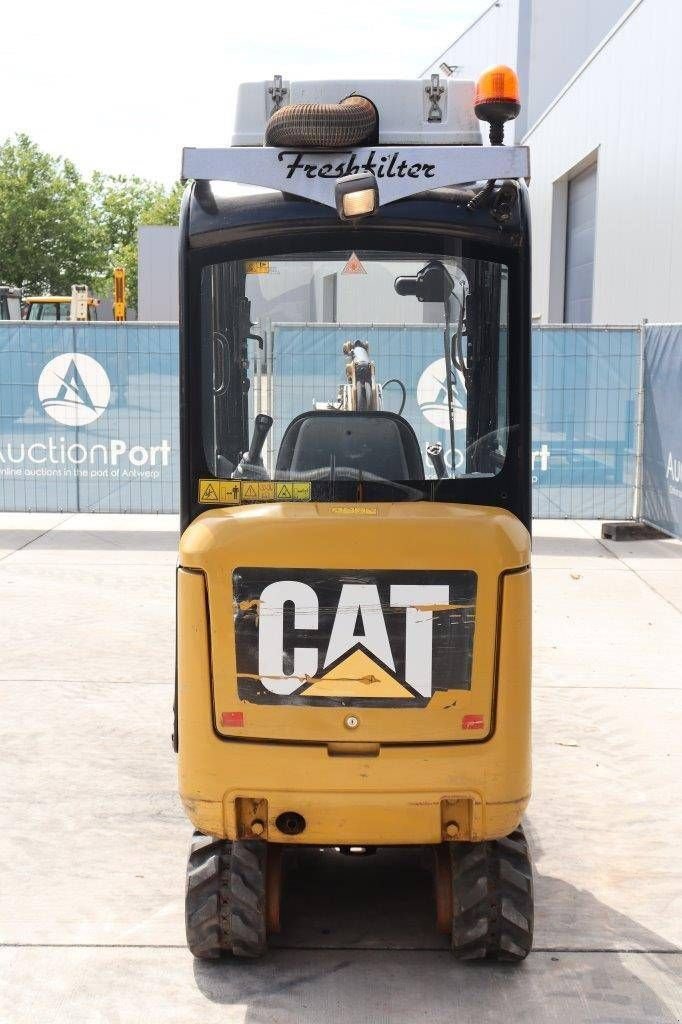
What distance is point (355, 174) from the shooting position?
3910 millimetres

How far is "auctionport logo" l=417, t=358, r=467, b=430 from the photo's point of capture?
14.1 ft

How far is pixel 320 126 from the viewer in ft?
13.1

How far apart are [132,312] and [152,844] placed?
215ft

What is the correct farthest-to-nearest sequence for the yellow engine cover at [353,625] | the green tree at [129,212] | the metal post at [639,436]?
the green tree at [129,212] → the metal post at [639,436] → the yellow engine cover at [353,625]

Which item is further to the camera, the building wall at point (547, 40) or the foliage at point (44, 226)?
the foliage at point (44, 226)

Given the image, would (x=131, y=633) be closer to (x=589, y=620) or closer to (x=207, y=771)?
(x=589, y=620)

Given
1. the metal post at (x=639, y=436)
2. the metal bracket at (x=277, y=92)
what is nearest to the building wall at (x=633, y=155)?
the metal post at (x=639, y=436)

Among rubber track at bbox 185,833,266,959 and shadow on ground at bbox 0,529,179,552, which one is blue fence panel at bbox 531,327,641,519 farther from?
rubber track at bbox 185,833,266,959

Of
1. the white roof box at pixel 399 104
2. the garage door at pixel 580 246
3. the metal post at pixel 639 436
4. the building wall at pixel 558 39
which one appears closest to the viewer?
the white roof box at pixel 399 104

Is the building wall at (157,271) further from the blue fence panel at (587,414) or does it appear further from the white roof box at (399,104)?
Answer: the white roof box at (399,104)

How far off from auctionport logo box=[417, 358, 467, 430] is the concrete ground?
178 cm

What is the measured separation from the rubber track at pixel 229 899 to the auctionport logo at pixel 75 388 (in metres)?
9.57

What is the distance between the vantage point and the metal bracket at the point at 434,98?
449cm

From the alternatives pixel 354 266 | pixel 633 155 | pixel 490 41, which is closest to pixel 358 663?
pixel 354 266
